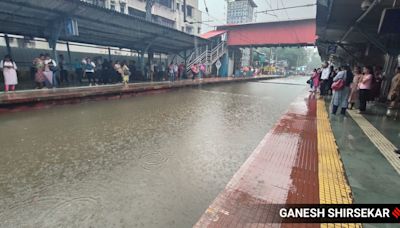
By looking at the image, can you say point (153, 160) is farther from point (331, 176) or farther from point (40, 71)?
point (40, 71)

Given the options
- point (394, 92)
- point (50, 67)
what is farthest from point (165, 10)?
point (394, 92)

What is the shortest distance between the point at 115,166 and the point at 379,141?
4919 millimetres

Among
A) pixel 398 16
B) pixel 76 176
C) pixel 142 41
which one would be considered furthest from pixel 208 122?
pixel 142 41

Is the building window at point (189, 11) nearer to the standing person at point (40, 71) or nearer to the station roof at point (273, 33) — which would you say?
the station roof at point (273, 33)

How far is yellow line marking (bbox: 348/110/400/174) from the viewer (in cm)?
359

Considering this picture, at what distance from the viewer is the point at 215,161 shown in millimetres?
3883

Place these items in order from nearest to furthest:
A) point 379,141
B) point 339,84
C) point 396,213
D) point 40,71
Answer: point 396,213
point 379,141
point 339,84
point 40,71

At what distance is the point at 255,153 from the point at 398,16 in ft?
16.7

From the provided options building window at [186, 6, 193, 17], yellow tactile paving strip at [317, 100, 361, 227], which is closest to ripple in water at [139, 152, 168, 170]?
yellow tactile paving strip at [317, 100, 361, 227]

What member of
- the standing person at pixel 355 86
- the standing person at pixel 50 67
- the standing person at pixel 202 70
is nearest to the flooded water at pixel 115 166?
the standing person at pixel 355 86

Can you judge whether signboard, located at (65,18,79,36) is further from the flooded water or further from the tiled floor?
the tiled floor

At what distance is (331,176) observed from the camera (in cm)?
299

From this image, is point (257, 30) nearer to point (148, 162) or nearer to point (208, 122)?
point (208, 122)

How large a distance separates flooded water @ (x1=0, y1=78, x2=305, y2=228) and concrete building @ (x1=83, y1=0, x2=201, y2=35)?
18.9 metres
